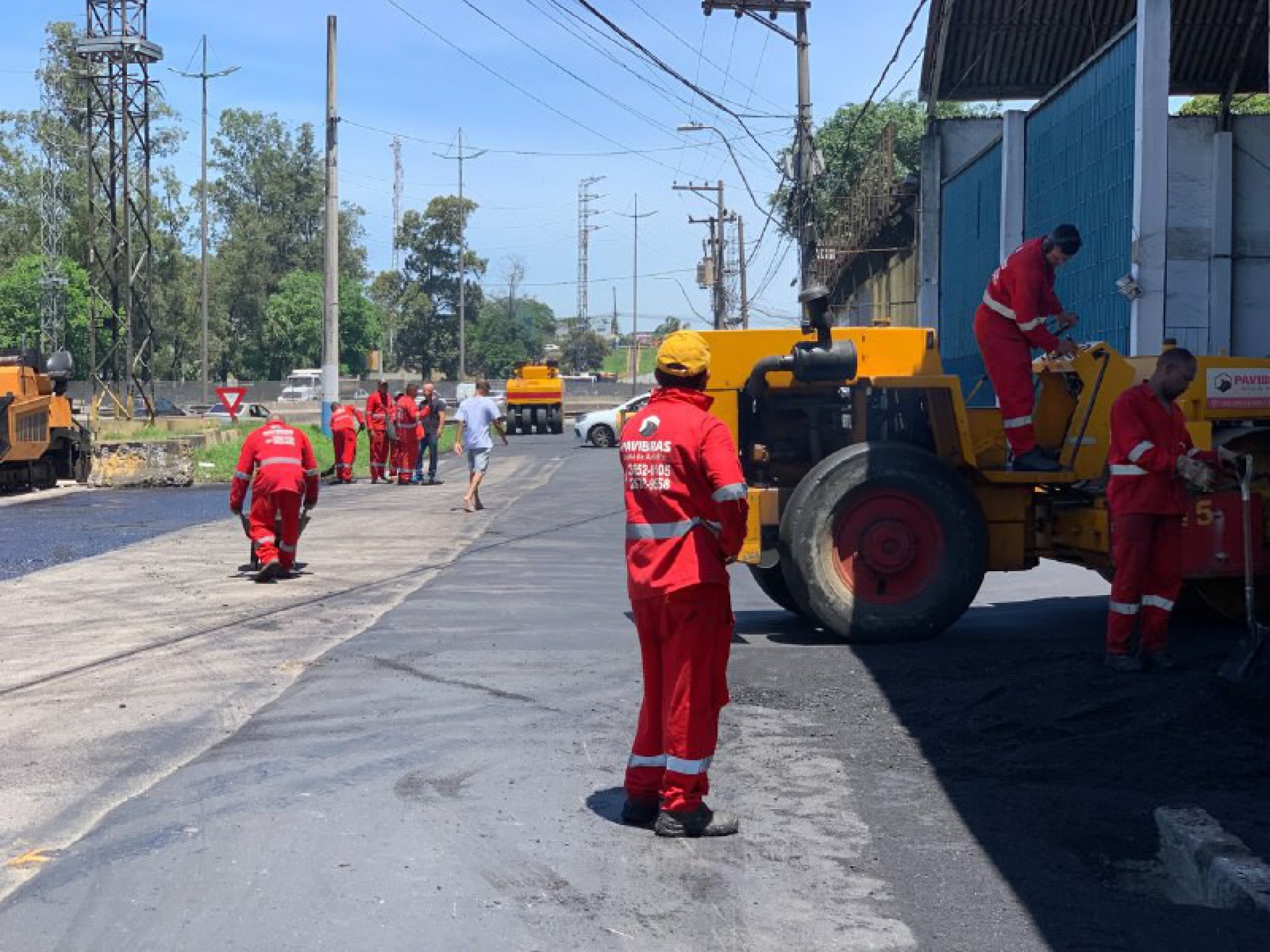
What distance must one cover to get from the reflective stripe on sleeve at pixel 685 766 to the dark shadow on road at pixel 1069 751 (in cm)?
79

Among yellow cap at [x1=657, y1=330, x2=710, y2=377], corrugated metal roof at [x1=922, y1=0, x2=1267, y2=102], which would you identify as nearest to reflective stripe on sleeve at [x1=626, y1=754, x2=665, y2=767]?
yellow cap at [x1=657, y1=330, x2=710, y2=377]

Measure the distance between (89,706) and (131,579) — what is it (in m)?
5.68

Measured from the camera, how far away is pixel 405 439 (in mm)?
27500

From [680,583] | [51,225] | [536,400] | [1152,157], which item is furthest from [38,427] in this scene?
[51,225]

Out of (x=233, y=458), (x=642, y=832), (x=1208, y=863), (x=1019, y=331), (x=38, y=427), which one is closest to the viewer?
(x=1208, y=863)

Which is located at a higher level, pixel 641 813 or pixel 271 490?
pixel 271 490

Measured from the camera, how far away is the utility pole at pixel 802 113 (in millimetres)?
29641

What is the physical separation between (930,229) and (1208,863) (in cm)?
2435

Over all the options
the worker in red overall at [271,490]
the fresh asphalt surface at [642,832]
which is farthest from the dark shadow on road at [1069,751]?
the worker in red overall at [271,490]

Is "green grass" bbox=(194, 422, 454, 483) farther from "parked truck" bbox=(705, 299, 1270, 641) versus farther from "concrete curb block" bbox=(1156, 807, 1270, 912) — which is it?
"concrete curb block" bbox=(1156, 807, 1270, 912)

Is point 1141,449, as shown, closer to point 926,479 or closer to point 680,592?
point 926,479

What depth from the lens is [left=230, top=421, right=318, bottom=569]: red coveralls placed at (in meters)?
13.2

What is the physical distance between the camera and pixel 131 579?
13.6m

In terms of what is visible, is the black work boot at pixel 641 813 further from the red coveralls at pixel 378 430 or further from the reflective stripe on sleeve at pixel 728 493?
the red coveralls at pixel 378 430
